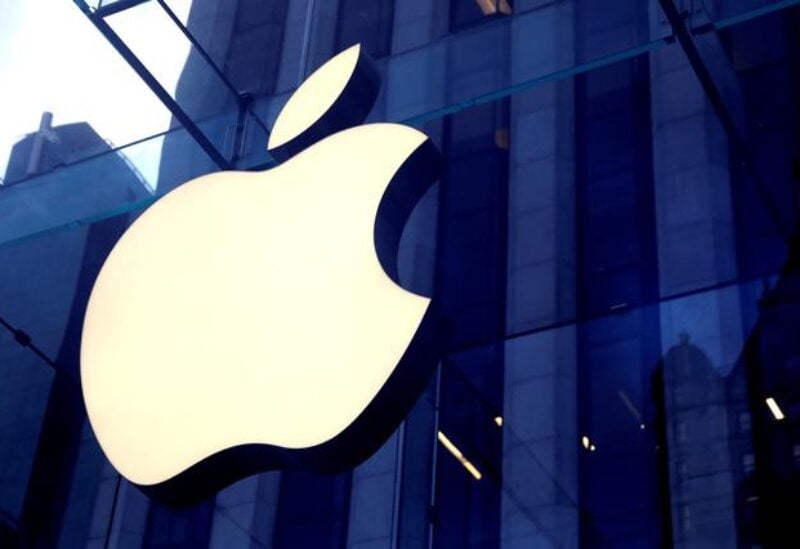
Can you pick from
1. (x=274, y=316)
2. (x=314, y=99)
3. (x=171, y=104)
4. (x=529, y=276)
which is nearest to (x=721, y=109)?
(x=529, y=276)

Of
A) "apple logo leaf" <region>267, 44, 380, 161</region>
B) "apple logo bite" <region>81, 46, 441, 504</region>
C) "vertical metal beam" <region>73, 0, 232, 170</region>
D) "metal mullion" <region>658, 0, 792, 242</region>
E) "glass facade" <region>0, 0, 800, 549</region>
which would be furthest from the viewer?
"vertical metal beam" <region>73, 0, 232, 170</region>

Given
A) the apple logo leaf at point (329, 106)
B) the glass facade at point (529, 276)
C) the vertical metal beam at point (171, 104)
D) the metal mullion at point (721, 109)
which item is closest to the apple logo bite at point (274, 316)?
the apple logo leaf at point (329, 106)

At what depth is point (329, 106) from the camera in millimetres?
8469

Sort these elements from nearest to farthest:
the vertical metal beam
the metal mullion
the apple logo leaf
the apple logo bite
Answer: the apple logo bite < the apple logo leaf < the metal mullion < the vertical metal beam

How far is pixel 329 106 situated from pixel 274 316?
1.44m

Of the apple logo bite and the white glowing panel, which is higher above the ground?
the white glowing panel

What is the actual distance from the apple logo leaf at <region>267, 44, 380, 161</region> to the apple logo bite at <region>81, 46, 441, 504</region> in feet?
0.03

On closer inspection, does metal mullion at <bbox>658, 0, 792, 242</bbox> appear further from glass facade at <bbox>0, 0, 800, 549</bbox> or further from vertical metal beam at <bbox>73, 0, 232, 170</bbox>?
vertical metal beam at <bbox>73, 0, 232, 170</bbox>

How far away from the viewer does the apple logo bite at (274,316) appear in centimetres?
701

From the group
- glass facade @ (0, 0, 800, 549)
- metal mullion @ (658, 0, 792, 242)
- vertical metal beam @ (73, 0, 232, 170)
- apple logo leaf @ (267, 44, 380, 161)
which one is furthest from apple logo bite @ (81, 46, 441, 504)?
vertical metal beam @ (73, 0, 232, 170)

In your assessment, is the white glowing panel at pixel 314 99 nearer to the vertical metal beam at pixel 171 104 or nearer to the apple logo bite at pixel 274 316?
the apple logo bite at pixel 274 316

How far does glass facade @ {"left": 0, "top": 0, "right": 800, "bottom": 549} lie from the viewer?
10.4 m

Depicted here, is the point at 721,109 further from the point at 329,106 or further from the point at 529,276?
the point at 329,106

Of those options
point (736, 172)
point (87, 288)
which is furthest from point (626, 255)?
point (87, 288)
